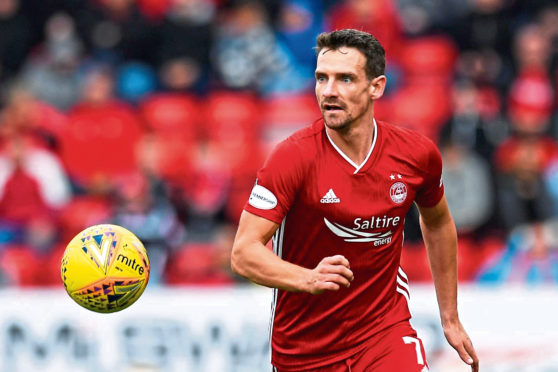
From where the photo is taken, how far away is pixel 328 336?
564 centimetres

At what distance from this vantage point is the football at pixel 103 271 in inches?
220

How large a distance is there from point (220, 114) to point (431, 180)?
6745mm

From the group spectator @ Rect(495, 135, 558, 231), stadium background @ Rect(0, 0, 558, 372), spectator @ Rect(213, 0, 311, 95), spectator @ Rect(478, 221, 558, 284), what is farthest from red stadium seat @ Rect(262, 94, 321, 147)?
spectator @ Rect(478, 221, 558, 284)

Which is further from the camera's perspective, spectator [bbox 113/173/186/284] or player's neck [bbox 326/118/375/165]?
spectator [bbox 113/173/186/284]

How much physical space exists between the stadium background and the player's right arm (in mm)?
4073

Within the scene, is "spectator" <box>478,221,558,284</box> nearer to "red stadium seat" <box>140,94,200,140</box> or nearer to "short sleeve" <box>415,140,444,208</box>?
"red stadium seat" <box>140,94,200,140</box>

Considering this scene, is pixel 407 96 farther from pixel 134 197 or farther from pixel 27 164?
pixel 27 164

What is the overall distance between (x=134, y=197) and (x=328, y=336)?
5727 mm

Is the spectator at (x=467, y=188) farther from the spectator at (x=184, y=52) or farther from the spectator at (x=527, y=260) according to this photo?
the spectator at (x=184, y=52)

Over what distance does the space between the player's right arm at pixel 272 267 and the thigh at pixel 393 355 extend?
29.3 inches

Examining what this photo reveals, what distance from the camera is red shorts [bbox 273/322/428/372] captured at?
547 centimetres

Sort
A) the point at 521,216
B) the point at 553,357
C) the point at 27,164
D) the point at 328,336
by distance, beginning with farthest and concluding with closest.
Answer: the point at 27,164
the point at 521,216
the point at 553,357
the point at 328,336

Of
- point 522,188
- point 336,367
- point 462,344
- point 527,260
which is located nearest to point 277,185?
point 336,367

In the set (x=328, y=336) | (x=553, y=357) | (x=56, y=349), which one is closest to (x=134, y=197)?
(x=56, y=349)
